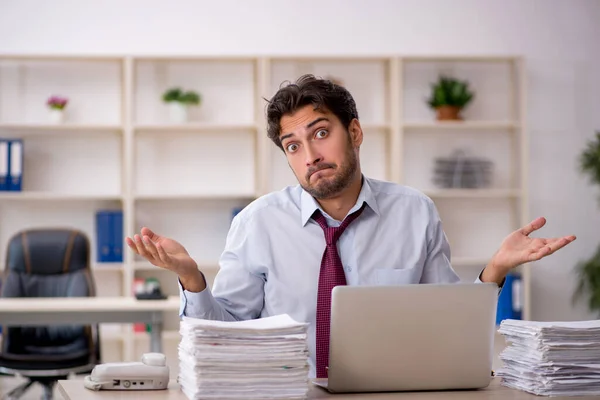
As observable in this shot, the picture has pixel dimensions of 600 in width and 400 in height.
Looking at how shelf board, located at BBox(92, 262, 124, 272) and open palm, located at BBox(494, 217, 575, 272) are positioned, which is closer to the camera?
open palm, located at BBox(494, 217, 575, 272)

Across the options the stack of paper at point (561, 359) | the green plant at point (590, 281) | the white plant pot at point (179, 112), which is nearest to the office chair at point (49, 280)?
the white plant pot at point (179, 112)

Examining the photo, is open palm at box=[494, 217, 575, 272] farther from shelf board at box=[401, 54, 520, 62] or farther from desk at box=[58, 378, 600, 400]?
shelf board at box=[401, 54, 520, 62]

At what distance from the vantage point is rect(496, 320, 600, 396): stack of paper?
1.62 metres

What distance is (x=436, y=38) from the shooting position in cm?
547

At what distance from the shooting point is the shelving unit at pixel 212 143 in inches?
205

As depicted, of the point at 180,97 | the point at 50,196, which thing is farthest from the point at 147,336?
the point at 180,97

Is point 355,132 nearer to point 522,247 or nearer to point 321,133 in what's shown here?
point 321,133

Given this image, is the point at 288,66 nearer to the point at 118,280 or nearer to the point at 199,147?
the point at 199,147

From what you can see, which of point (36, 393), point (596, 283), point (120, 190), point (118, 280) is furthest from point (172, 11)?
point (596, 283)

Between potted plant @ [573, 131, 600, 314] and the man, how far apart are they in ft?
10.4

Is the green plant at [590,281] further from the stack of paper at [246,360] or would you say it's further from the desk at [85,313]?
the stack of paper at [246,360]

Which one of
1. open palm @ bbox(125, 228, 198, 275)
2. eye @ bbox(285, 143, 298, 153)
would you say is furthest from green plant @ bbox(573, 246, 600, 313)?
open palm @ bbox(125, 228, 198, 275)

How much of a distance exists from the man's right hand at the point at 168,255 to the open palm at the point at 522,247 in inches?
26.5

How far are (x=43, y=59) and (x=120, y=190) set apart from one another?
3.09 ft
